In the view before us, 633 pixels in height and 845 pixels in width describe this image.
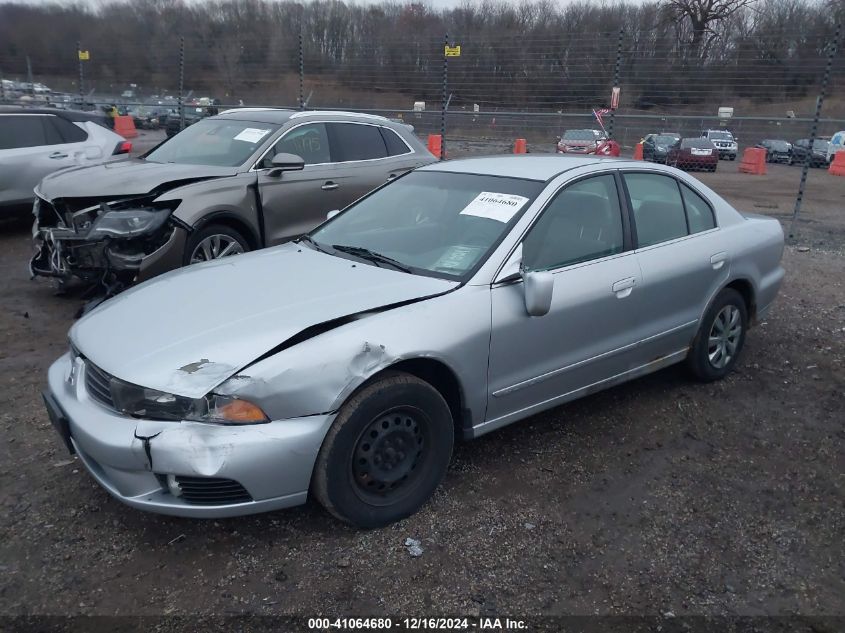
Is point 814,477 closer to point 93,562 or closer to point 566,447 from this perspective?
point 566,447

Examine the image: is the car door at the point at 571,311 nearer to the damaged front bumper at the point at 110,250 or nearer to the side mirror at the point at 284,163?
the side mirror at the point at 284,163

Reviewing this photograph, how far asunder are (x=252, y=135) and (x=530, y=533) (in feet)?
15.7

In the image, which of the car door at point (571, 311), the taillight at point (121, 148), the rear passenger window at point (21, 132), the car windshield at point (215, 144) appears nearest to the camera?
the car door at point (571, 311)

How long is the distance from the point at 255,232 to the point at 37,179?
405cm

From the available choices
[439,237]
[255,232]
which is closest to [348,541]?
[439,237]

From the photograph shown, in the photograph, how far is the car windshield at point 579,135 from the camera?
1770 cm

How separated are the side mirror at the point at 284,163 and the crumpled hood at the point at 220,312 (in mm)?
2426

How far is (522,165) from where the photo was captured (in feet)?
13.7

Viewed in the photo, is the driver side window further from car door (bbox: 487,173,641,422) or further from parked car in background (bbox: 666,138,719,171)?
parked car in background (bbox: 666,138,719,171)

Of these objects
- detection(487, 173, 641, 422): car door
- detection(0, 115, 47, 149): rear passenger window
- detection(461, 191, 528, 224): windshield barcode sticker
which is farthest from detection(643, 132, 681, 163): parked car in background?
detection(461, 191, 528, 224): windshield barcode sticker

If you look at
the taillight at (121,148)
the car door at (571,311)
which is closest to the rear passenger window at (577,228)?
the car door at (571,311)

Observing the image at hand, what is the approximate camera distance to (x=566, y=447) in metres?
3.92

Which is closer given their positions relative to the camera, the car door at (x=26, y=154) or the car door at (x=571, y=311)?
the car door at (x=571, y=311)

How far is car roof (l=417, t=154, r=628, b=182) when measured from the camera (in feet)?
13.0
